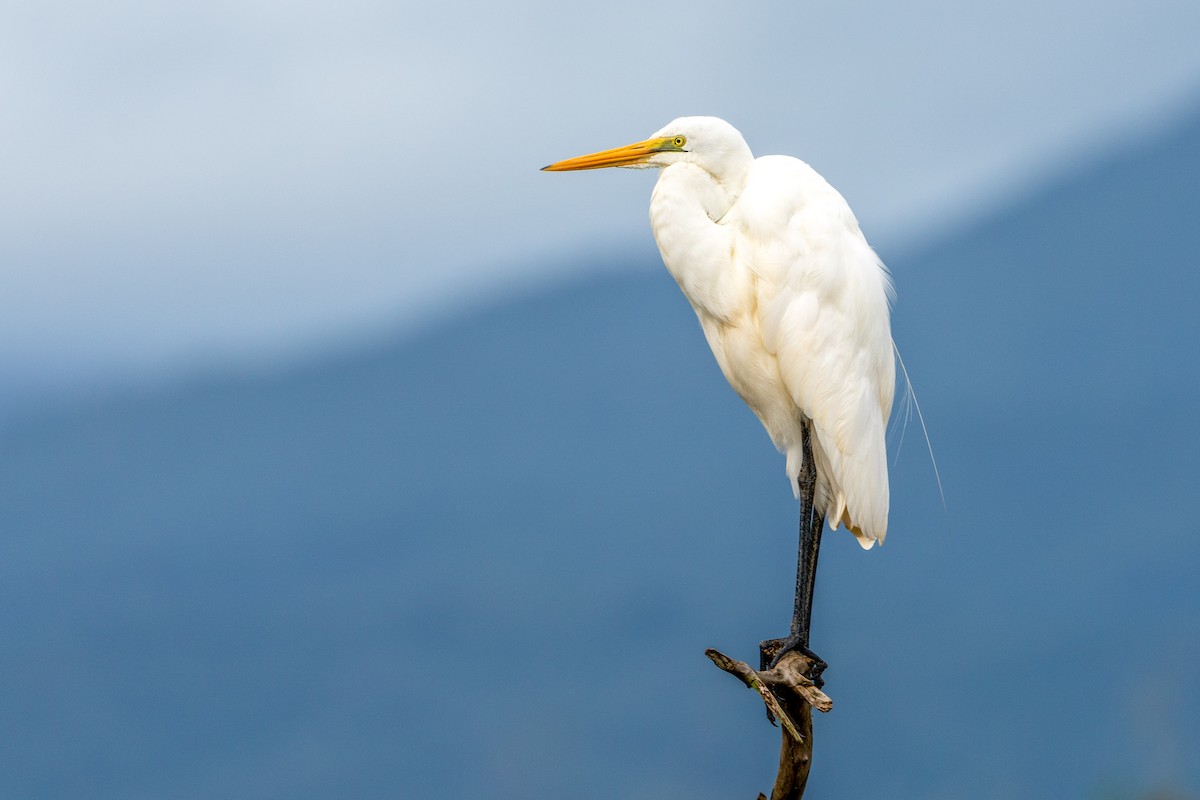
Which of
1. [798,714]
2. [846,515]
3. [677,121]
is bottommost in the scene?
[798,714]

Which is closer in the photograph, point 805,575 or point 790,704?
point 790,704

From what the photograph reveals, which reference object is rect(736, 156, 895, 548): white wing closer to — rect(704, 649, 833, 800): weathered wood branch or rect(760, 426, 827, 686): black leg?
rect(760, 426, 827, 686): black leg

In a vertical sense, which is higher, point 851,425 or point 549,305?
point 549,305

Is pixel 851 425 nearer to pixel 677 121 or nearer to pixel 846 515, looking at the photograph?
pixel 846 515

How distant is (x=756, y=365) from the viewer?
2727 millimetres

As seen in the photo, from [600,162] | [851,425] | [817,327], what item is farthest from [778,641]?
[600,162]

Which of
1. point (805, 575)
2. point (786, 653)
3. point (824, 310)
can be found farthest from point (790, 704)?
point (824, 310)

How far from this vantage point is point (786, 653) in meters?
2.69

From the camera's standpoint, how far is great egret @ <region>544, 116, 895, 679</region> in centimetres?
262

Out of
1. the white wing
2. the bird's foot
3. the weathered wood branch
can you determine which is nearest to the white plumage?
the white wing

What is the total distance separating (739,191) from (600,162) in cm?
33

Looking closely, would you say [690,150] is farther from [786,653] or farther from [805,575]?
[786,653]

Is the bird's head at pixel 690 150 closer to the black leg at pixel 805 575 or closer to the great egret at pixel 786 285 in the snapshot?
the great egret at pixel 786 285

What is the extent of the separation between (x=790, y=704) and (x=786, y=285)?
→ 3.09ft
